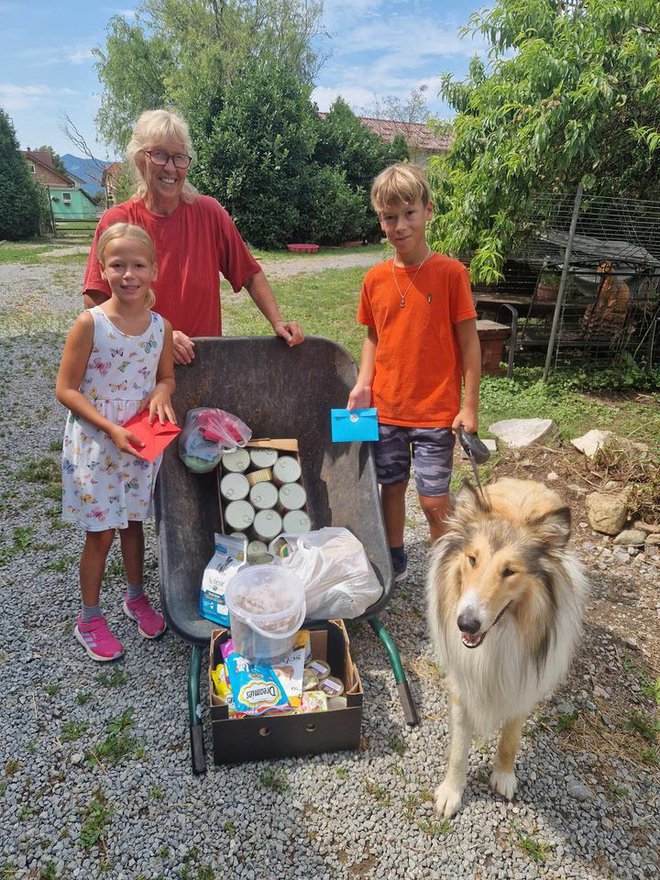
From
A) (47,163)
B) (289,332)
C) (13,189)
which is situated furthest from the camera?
(47,163)

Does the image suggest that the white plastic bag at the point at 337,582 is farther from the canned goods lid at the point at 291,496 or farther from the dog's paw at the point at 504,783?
the dog's paw at the point at 504,783

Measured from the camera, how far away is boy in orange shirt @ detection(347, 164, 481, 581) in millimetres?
2143

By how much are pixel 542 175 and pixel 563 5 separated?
1.68 metres

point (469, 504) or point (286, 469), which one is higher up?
point (469, 504)

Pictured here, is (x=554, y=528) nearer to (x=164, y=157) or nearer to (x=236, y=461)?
(x=236, y=461)

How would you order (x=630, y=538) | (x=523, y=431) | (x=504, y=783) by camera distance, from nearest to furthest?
(x=504, y=783) → (x=630, y=538) → (x=523, y=431)

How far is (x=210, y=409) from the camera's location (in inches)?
100

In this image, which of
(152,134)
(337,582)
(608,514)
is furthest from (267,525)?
(608,514)

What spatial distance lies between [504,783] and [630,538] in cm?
197

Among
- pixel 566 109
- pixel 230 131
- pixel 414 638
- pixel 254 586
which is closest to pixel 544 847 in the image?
pixel 414 638

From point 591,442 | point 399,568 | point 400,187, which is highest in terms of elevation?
point 400,187

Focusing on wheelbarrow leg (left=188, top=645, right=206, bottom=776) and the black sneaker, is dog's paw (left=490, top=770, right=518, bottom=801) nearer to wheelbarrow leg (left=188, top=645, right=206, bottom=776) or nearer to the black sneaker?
wheelbarrow leg (left=188, top=645, right=206, bottom=776)

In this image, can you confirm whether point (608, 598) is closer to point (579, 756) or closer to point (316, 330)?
point (579, 756)

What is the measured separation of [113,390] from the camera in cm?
209
